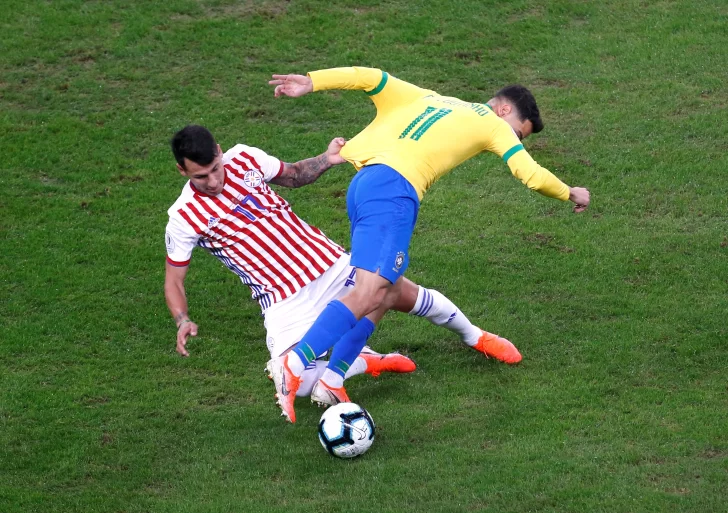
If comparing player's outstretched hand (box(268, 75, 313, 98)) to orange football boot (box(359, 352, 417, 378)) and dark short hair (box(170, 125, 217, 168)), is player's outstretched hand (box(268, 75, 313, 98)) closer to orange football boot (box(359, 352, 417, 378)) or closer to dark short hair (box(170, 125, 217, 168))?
dark short hair (box(170, 125, 217, 168))

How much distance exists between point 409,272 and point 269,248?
2242 millimetres

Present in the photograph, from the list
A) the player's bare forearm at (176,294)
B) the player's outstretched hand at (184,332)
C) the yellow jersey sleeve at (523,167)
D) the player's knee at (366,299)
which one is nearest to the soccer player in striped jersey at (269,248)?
the player's bare forearm at (176,294)

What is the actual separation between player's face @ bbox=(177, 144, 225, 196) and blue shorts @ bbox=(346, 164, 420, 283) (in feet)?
3.06

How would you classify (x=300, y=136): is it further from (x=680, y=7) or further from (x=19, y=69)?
(x=680, y=7)

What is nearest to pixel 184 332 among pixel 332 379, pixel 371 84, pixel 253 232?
pixel 253 232

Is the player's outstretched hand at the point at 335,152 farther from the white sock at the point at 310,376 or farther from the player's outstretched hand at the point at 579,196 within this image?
the player's outstretched hand at the point at 579,196

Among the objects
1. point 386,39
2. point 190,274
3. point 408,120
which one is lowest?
point 190,274

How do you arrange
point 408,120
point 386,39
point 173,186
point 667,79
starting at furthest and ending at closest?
point 386,39 < point 667,79 < point 173,186 < point 408,120

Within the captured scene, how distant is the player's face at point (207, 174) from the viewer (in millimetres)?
7059

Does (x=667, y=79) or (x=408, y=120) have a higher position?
(x=408, y=120)

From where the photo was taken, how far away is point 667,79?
41.0 feet

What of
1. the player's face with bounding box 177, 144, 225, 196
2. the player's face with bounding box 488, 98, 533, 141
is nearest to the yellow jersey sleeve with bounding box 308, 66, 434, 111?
the player's face with bounding box 488, 98, 533, 141

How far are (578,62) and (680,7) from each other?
199 cm

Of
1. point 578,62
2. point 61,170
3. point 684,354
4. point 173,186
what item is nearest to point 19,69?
point 61,170
